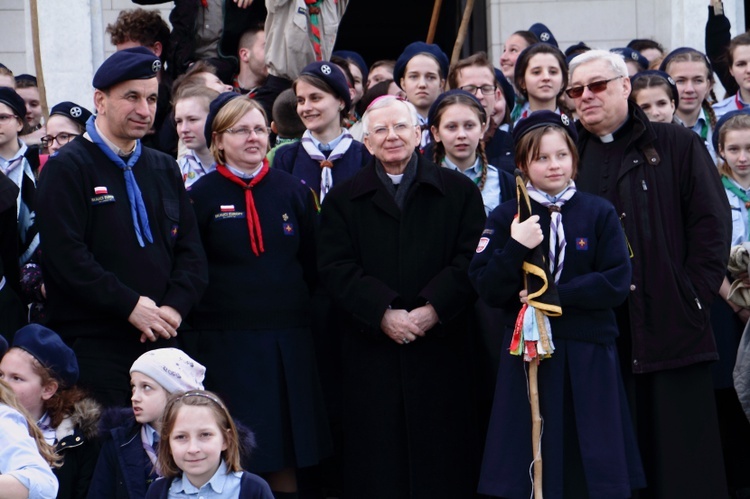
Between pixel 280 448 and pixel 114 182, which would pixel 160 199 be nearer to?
pixel 114 182

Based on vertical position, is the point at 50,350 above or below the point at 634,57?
below

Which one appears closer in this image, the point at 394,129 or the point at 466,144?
the point at 394,129

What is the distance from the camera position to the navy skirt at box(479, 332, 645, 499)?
640 centimetres

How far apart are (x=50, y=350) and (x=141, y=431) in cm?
56

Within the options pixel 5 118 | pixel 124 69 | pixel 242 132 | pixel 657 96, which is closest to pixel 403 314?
pixel 242 132

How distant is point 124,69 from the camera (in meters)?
6.70

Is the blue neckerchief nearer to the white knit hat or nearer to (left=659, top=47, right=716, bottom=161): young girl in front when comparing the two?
the white knit hat

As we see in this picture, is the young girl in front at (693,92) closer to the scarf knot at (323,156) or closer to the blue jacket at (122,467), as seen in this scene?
the scarf knot at (323,156)

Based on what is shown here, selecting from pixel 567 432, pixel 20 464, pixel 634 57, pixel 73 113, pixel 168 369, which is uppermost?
pixel 634 57

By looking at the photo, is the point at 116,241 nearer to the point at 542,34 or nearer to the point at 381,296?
the point at 381,296

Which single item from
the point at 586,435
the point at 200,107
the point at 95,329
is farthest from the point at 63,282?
the point at 586,435

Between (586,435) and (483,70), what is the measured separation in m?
3.10

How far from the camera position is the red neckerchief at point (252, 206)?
7031 mm

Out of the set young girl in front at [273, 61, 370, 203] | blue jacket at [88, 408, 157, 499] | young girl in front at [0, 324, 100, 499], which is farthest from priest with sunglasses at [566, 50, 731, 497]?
young girl in front at [0, 324, 100, 499]
